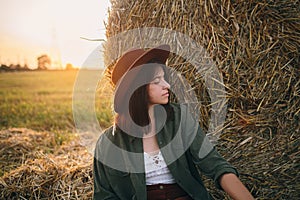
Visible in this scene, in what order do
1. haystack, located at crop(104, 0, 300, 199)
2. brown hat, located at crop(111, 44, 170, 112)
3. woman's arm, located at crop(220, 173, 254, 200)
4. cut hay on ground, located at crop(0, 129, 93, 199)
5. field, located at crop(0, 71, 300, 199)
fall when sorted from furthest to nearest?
cut hay on ground, located at crop(0, 129, 93, 199)
field, located at crop(0, 71, 300, 199)
haystack, located at crop(104, 0, 300, 199)
brown hat, located at crop(111, 44, 170, 112)
woman's arm, located at crop(220, 173, 254, 200)

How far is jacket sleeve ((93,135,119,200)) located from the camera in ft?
7.61

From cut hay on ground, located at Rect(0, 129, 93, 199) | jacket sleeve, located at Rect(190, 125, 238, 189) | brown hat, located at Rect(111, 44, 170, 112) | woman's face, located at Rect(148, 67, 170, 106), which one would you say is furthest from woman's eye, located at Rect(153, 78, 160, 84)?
cut hay on ground, located at Rect(0, 129, 93, 199)

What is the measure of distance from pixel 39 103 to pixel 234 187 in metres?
4.99

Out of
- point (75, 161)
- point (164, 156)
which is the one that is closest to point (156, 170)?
Answer: point (164, 156)

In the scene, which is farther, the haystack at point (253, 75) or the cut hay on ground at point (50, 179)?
the cut hay on ground at point (50, 179)

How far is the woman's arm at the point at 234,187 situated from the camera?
6.79ft

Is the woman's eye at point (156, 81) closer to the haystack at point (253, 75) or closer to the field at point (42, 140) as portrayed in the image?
the haystack at point (253, 75)

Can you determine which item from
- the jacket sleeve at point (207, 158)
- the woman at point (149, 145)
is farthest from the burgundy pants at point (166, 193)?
the jacket sleeve at point (207, 158)

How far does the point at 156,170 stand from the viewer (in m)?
2.30

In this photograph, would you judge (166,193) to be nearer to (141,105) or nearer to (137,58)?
(141,105)

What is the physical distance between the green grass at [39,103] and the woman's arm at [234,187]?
2.96 meters

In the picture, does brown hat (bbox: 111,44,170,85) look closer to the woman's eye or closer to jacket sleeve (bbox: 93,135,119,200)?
the woman's eye

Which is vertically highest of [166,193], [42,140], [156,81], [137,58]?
[137,58]

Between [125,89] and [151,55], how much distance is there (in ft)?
0.72
